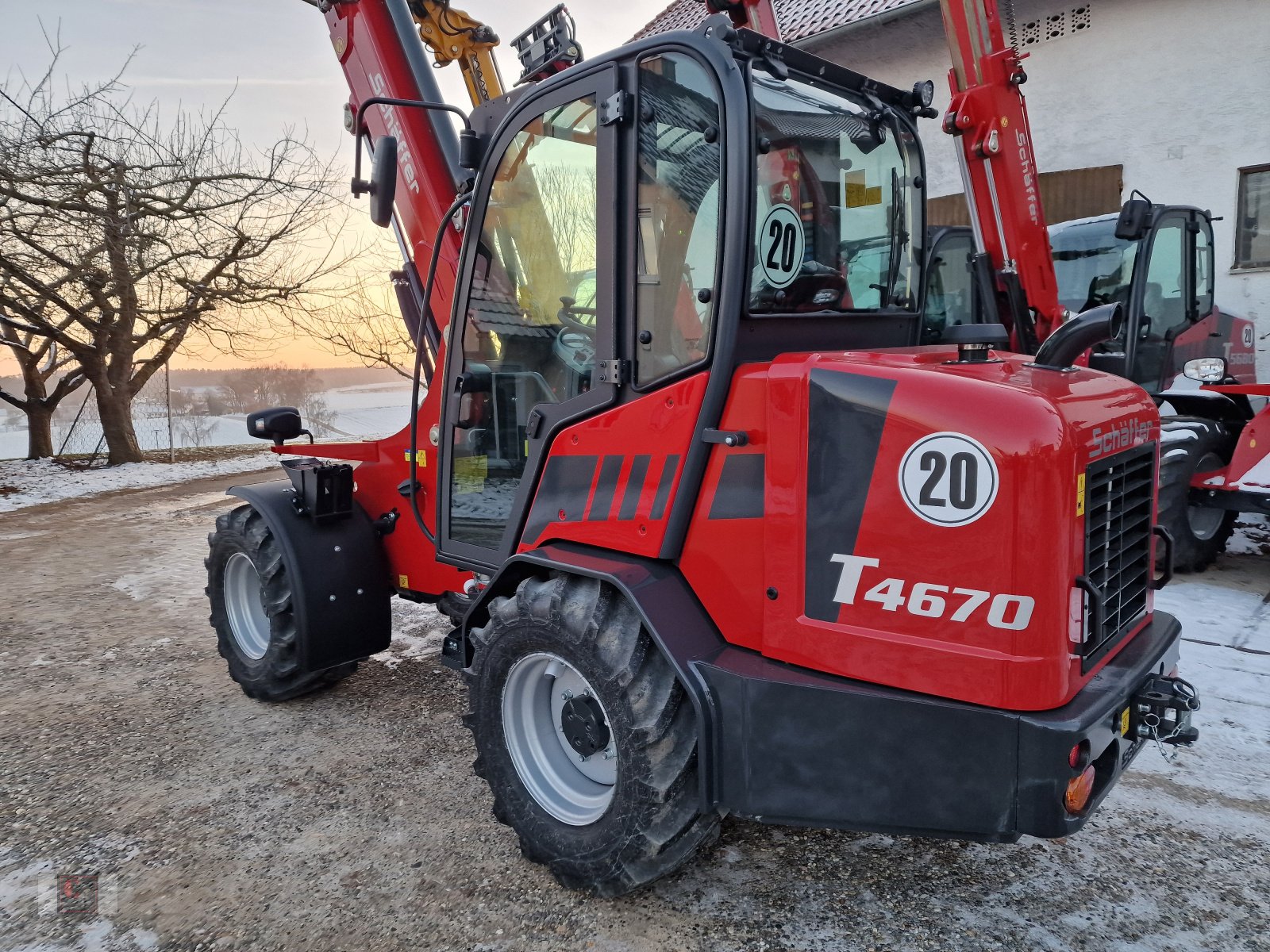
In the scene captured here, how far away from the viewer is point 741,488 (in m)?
2.22

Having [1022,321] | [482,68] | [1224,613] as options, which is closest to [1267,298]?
[1022,321]

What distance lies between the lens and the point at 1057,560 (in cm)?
184

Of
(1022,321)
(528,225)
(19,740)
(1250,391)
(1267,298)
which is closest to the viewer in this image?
(528,225)

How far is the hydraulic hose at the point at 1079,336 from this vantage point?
6.74 feet

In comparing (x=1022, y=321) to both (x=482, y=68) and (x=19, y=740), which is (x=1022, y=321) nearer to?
(x=482, y=68)

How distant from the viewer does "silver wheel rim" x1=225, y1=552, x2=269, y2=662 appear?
408 cm

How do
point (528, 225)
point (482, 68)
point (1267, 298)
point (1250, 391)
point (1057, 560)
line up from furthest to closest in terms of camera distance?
1. point (1267, 298)
2. point (1250, 391)
3. point (482, 68)
4. point (528, 225)
5. point (1057, 560)

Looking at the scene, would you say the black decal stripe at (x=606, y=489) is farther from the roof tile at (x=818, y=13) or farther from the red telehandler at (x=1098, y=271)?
the roof tile at (x=818, y=13)

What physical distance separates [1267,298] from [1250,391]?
559cm

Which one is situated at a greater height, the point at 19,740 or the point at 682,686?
the point at 682,686

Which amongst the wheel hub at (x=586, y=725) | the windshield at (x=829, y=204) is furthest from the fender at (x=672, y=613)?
the windshield at (x=829, y=204)

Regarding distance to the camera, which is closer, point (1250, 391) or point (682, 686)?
point (682, 686)

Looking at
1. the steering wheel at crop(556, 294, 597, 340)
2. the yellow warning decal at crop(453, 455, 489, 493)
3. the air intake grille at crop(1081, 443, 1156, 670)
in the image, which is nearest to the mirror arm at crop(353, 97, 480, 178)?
the steering wheel at crop(556, 294, 597, 340)

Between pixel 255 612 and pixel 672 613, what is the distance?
8.81ft
